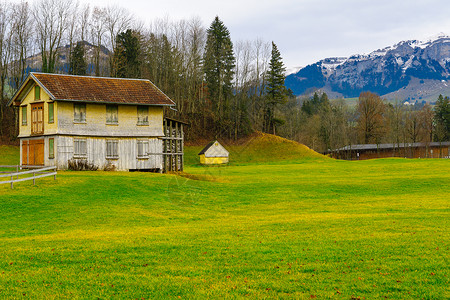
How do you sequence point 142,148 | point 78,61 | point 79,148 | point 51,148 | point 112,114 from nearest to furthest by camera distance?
point 51,148, point 79,148, point 112,114, point 142,148, point 78,61

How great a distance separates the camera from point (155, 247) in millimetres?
13297

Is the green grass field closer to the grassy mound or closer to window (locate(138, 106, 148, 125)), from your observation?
window (locate(138, 106, 148, 125))

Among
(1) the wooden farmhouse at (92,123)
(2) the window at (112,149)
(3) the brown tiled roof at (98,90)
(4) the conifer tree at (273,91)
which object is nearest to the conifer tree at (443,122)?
(4) the conifer tree at (273,91)

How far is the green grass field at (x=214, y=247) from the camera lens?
895 cm

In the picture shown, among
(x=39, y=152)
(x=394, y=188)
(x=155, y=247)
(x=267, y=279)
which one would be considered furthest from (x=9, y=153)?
(x=267, y=279)

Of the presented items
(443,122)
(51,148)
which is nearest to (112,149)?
(51,148)

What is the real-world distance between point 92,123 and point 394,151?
301 feet

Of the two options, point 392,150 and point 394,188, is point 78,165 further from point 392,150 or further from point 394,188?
point 392,150

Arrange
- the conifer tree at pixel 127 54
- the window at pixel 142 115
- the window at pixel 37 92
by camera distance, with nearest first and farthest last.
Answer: the window at pixel 37 92 → the window at pixel 142 115 → the conifer tree at pixel 127 54

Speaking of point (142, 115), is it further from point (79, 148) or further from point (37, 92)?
point (37, 92)

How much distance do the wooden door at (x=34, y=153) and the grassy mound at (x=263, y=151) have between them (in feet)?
116

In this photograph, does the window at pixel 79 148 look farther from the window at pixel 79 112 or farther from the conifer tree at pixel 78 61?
the conifer tree at pixel 78 61

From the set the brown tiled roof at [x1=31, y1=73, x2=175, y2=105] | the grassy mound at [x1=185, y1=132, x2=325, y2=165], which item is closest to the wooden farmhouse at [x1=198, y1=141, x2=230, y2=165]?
the grassy mound at [x1=185, y1=132, x2=325, y2=165]

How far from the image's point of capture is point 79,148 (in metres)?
41.1
